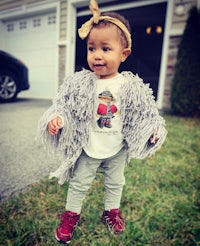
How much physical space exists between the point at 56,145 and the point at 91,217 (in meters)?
0.58

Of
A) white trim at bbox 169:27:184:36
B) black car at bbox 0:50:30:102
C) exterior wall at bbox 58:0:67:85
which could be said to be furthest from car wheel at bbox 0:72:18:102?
white trim at bbox 169:27:184:36

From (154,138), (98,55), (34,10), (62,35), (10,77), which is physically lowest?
(154,138)

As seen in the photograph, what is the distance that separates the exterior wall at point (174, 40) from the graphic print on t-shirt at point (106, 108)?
4775 millimetres

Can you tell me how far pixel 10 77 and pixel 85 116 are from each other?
200 inches

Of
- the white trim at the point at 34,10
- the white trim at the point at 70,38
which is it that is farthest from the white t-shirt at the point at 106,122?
the white trim at the point at 34,10

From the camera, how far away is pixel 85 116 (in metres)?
1.29

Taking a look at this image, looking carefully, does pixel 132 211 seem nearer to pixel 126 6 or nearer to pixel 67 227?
pixel 67 227

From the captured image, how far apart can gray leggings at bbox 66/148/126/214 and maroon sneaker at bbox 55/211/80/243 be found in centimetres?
4

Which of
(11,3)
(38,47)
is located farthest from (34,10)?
(11,3)

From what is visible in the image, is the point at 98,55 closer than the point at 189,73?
Yes

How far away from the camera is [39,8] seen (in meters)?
7.80

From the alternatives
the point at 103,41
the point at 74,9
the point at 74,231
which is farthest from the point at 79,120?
the point at 74,9

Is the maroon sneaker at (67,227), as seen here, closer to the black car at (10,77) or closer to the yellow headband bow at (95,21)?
the yellow headband bow at (95,21)

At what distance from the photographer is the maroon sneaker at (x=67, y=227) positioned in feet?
4.40
